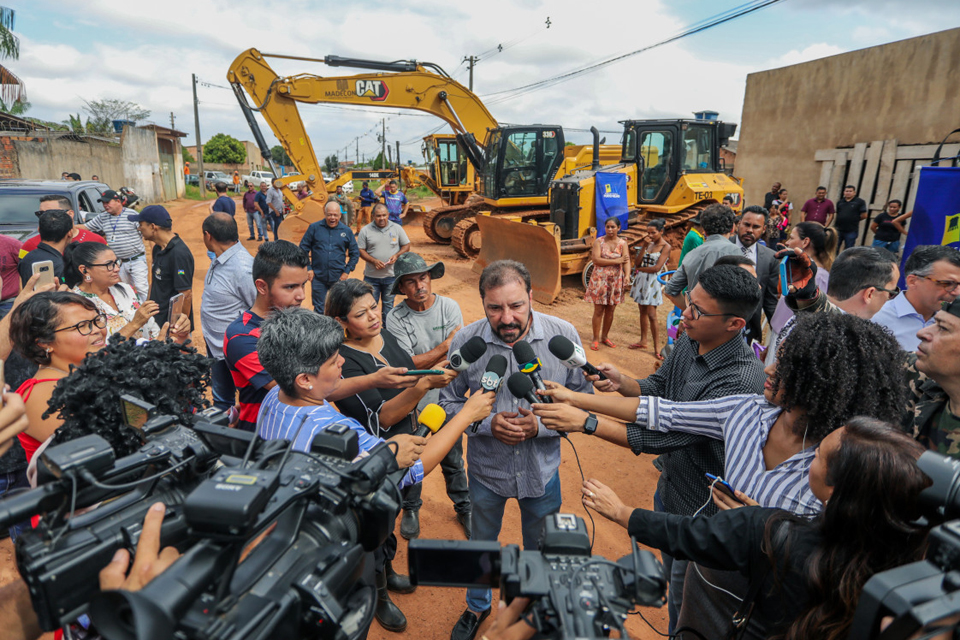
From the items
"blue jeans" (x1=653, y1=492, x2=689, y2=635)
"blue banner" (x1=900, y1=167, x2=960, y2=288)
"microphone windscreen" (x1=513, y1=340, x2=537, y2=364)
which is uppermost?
"blue banner" (x1=900, y1=167, x2=960, y2=288)

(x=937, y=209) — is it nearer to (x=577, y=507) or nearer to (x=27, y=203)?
(x=577, y=507)

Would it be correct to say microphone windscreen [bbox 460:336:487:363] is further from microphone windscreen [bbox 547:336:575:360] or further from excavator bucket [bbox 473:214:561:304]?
excavator bucket [bbox 473:214:561:304]

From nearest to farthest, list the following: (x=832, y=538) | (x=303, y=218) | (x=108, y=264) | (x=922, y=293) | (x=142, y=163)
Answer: (x=832, y=538) < (x=922, y=293) < (x=108, y=264) < (x=303, y=218) < (x=142, y=163)

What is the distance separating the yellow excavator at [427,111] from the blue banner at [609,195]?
6.18 ft

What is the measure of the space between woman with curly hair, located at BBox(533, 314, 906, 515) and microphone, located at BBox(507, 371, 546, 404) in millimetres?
828

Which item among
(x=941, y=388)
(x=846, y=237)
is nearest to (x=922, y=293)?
(x=941, y=388)

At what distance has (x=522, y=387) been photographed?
229 centimetres

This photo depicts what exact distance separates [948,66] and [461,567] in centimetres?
1561

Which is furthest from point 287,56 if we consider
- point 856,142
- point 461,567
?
point 856,142

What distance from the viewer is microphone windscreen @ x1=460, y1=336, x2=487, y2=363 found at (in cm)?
253

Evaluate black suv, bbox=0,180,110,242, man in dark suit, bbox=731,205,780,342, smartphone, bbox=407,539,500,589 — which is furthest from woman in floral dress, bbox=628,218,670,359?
black suv, bbox=0,180,110,242

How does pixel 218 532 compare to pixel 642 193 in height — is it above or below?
below

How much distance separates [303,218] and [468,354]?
12.0m

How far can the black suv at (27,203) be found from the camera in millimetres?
7676
